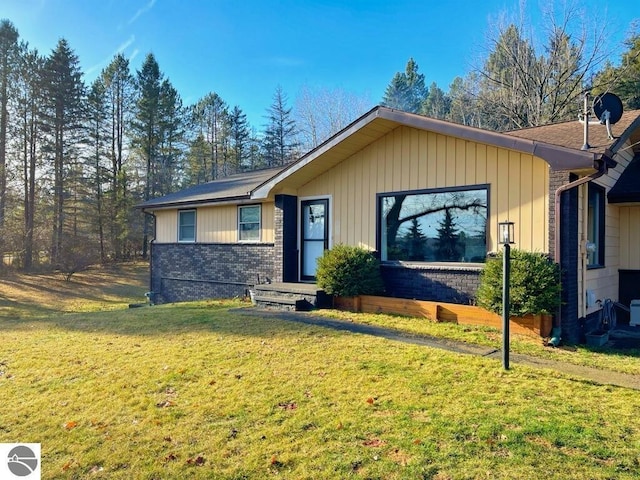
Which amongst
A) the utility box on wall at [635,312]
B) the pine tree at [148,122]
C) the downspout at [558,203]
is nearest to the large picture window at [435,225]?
the downspout at [558,203]

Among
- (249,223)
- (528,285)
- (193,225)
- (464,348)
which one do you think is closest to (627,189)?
(528,285)

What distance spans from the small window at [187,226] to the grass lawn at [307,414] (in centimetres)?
751

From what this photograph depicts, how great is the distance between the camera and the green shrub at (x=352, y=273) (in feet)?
28.0

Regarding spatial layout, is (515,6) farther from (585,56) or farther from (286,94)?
(286,94)

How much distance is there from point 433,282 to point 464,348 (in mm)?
2362

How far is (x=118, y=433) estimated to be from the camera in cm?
350

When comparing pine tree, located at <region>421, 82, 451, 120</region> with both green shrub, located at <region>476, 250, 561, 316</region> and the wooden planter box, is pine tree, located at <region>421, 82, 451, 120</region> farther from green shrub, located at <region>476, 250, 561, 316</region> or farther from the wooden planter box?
green shrub, located at <region>476, 250, 561, 316</region>

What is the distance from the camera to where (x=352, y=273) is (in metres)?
8.55

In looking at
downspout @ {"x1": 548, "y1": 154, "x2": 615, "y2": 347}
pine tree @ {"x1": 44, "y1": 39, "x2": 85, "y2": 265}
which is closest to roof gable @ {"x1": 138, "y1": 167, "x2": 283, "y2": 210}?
downspout @ {"x1": 548, "y1": 154, "x2": 615, "y2": 347}

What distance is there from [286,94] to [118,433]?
34.4 m

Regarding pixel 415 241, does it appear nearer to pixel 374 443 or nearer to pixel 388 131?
pixel 388 131

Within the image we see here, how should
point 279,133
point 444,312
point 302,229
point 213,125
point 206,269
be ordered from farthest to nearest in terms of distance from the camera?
point 213,125, point 279,133, point 206,269, point 302,229, point 444,312

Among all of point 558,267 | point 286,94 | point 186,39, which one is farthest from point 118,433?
point 286,94

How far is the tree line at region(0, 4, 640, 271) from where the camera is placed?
21141mm
